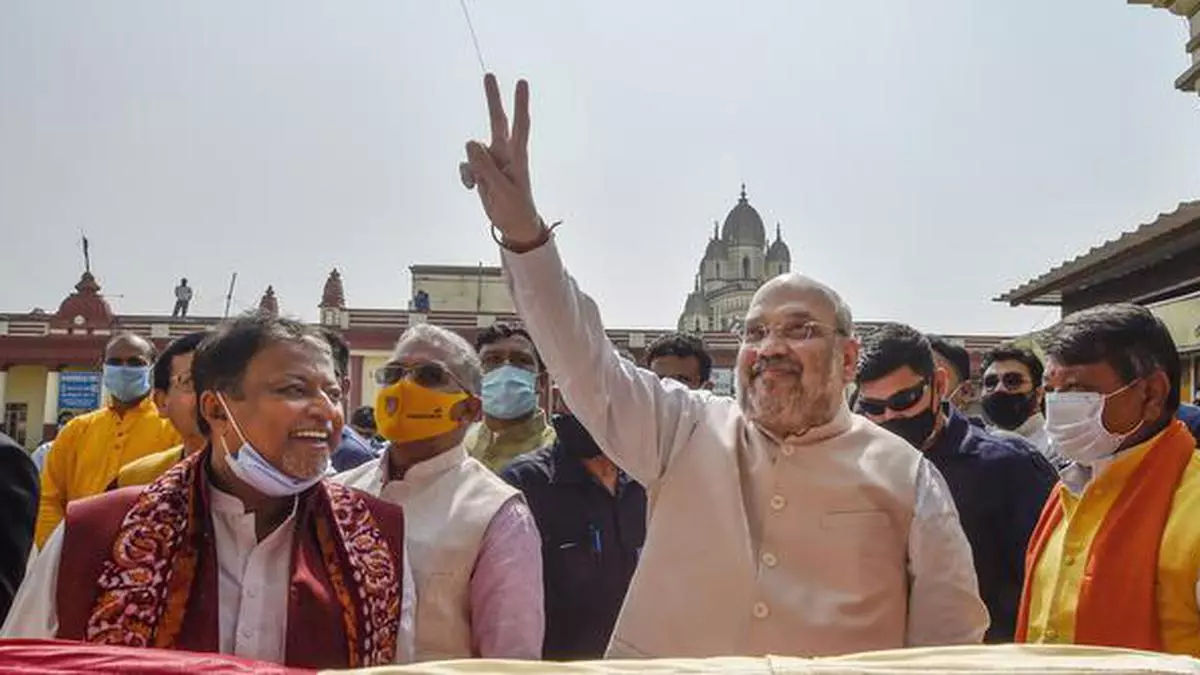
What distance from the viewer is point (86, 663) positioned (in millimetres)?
1281

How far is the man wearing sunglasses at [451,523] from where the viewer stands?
92.1 inches

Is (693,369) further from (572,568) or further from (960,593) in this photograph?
(960,593)

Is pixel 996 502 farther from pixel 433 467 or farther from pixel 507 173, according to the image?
pixel 507 173

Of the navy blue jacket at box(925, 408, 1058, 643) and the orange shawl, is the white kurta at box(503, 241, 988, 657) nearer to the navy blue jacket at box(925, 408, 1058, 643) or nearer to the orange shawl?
the orange shawl

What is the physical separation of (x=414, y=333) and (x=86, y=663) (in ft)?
6.02

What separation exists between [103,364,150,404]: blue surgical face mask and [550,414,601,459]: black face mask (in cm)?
255

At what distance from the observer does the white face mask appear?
8.20 feet

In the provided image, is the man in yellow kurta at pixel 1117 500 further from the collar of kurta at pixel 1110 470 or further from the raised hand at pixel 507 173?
the raised hand at pixel 507 173

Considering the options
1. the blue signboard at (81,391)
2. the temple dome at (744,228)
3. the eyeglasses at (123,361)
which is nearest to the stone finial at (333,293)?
the blue signboard at (81,391)

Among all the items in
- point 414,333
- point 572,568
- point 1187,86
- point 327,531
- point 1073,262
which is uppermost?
point 1187,86

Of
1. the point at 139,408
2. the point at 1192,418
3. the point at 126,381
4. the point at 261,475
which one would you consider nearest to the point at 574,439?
the point at 261,475

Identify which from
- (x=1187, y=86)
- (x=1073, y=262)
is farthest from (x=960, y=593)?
(x=1073, y=262)

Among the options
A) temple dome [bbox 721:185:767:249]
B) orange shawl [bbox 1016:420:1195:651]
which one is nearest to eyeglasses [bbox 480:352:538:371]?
orange shawl [bbox 1016:420:1195:651]

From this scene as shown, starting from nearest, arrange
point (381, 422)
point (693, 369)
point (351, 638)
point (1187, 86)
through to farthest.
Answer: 1. point (351, 638)
2. point (381, 422)
3. point (693, 369)
4. point (1187, 86)
